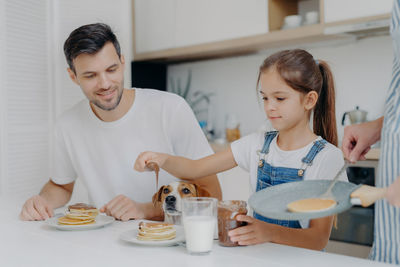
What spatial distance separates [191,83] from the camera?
3965 millimetres

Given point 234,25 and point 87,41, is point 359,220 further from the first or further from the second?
point 87,41

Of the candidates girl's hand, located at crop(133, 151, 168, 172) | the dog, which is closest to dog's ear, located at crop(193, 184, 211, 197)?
the dog

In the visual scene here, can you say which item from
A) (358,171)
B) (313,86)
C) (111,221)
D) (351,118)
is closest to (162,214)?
(111,221)

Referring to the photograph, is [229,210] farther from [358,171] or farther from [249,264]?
[358,171]

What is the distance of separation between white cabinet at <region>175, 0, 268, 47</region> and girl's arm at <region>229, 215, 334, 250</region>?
2.12 metres

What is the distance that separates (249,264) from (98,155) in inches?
44.7

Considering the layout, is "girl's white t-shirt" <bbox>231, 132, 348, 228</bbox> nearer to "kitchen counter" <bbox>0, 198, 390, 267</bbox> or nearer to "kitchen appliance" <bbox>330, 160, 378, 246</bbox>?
"kitchen counter" <bbox>0, 198, 390, 267</bbox>

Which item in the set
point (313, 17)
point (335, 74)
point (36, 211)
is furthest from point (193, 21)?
point (36, 211)

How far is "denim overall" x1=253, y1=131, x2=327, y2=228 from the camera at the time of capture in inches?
51.6

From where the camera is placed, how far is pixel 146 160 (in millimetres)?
1340

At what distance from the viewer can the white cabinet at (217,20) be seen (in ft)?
10.2

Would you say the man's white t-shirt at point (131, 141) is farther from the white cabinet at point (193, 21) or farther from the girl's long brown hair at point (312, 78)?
the white cabinet at point (193, 21)

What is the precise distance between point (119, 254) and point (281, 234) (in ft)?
1.35

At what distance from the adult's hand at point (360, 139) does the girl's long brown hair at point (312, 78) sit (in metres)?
0.25
